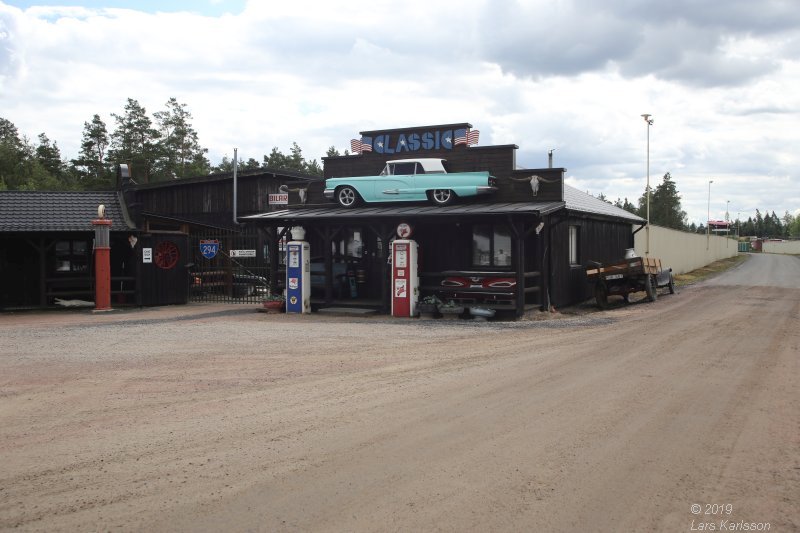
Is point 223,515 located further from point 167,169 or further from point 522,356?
point 167,169

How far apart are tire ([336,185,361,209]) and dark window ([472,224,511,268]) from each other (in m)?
3.67

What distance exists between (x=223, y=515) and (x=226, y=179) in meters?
27.7

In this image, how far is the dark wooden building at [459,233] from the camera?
17.5 meters

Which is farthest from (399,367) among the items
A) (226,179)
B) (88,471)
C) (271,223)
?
(226,179)

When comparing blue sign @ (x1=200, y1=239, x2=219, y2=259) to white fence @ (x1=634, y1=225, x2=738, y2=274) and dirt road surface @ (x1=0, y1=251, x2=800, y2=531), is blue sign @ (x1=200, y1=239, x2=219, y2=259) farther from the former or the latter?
white fence @ (x1=634, y1=225, x2=738, y2=274)

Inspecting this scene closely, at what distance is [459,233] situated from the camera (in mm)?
19531

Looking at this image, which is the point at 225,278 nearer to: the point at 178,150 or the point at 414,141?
the point at 414,141

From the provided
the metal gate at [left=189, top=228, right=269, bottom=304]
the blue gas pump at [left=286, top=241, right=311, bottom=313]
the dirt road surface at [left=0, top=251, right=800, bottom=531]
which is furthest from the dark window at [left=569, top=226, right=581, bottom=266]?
the metal gate at [left=189, top=228, right=269, bottom=304]

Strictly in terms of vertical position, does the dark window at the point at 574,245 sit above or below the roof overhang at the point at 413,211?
below

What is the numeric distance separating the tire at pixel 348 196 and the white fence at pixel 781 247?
309ft

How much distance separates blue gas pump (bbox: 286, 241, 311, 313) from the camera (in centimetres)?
1966

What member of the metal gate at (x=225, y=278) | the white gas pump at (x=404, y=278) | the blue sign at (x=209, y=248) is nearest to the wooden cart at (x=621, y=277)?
the white gas pump at (x=404, y=278)

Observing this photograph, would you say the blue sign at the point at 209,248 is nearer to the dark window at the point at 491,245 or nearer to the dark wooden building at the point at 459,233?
the dark wooden building at the point at 459,233

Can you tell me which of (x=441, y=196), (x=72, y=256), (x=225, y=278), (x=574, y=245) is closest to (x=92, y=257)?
(x=72, y=256)
